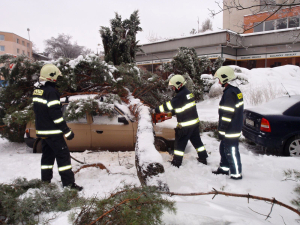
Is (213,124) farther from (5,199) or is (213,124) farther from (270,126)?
(5,199)

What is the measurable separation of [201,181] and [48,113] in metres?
2.63

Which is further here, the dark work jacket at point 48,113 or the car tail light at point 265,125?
the car tail light at point 265,125

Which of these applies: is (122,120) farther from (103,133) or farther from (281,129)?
(281,129)

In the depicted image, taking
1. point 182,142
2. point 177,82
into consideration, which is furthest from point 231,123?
point 177,82

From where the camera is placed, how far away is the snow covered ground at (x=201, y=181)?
2.21 meters

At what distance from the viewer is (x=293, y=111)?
4.76 m

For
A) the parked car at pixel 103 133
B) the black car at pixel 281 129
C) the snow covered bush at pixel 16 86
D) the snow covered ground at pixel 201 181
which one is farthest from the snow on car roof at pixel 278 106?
the snow covered bush at pixel 16 86

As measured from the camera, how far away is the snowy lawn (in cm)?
220

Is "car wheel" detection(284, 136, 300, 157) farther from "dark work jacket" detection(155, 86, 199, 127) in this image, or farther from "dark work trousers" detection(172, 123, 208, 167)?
"dark work jacket" detection(155, 86, 199, 127)

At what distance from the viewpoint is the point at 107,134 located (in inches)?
195

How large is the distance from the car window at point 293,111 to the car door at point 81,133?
14.4 feet

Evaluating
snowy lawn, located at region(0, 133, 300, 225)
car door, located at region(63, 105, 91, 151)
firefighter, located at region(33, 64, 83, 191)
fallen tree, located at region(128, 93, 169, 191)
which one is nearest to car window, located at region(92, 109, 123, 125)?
car door, located at region(63, 105, 91, 151)

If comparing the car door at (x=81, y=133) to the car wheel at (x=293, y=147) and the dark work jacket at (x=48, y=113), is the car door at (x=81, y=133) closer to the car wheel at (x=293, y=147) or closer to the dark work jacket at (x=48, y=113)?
the dark work jacket at (x=48, y=113)

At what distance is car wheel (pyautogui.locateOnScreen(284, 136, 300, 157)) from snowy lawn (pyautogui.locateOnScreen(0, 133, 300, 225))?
575mm
